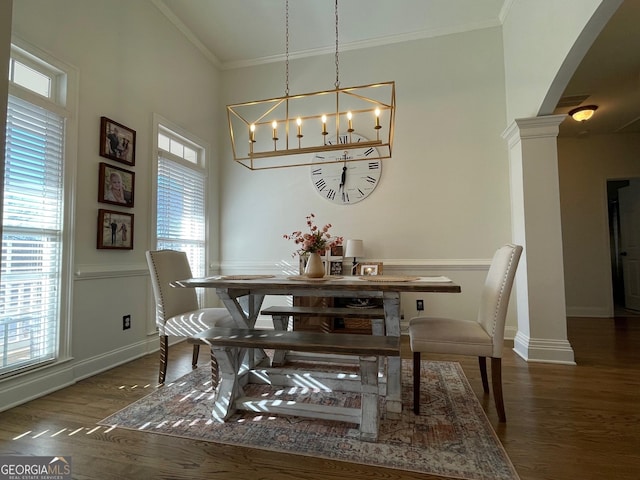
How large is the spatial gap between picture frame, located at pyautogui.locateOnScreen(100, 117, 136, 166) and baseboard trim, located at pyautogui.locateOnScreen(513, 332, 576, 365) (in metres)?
3.85

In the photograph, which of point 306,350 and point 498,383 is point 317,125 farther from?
point 498,383

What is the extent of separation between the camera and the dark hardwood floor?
1.42 meters

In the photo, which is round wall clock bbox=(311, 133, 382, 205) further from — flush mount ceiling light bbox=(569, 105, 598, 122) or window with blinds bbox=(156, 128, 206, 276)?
flush mount ceiling light bbox=(569, 105, 598, 122)

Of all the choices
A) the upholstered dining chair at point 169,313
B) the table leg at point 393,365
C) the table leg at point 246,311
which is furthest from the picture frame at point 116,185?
the table leg at point 393,365

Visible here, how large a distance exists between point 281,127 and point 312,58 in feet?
3.03

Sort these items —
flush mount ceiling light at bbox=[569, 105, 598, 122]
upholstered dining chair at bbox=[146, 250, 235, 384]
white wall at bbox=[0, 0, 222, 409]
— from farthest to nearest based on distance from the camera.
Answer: flush mount ceiling light at bbox=[569, 105, 598, 122] < upholstered dining chair at bbox=[146, 250, 235, 384] < white wall at bbox=[0, 0, 222, 409]

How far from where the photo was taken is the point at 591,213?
497 centimetres

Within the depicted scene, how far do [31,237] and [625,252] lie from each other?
25.5 feet

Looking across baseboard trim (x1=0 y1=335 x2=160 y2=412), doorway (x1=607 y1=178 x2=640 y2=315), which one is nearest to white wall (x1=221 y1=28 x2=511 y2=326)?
baseboard trim (x1=0 y1=335 x2=160 y2=412)

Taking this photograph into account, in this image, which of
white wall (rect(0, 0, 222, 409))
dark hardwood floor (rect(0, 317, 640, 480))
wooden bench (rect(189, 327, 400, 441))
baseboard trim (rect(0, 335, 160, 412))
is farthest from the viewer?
white wall (rect(0, 0, 222, 409))

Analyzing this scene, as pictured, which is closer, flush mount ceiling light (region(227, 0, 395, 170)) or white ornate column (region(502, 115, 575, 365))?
white ornate column (region(502, 115, 575, 365))

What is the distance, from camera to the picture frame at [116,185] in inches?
103

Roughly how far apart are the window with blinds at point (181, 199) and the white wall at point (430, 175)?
2.51 ft

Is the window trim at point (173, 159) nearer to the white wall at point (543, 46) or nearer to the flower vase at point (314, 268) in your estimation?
the flower vase at point (314, 268)
